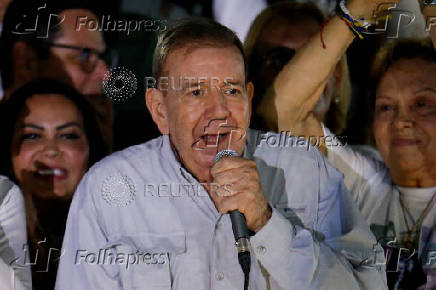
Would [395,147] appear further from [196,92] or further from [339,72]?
[196,92]

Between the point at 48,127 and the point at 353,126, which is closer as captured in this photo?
the point at 48,127

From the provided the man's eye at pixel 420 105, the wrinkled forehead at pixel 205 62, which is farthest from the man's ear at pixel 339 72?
the wrinkled forehead at pixel 205 62

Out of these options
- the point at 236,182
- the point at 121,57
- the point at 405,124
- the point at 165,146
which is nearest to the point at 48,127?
the point at 121,57

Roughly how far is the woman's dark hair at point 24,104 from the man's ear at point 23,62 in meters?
0.17

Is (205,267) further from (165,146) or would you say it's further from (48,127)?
(48,127)

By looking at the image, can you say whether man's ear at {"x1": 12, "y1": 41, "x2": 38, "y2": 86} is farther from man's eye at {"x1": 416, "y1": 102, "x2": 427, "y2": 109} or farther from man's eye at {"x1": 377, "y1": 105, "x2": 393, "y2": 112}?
man's eye at {"x1": 416, "y1": 102, "x2": 427, "y2": 109}

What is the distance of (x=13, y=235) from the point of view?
2326mm

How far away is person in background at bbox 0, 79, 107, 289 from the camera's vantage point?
8.82ft

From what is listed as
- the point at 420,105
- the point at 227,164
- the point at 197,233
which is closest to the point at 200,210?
the point at 197,233

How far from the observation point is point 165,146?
2254 millimetres

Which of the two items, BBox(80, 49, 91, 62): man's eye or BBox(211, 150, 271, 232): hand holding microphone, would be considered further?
BBox(80, 49, 91, 62): man's eye

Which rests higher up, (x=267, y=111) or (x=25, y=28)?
(x=25, y=28)

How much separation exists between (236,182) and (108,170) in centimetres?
56

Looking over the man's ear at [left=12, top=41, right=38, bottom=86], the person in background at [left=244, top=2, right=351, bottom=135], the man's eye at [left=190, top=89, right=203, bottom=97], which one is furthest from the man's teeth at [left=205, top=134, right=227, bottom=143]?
the man's ear at [left=12, top=41, right=38, bottom=86]
